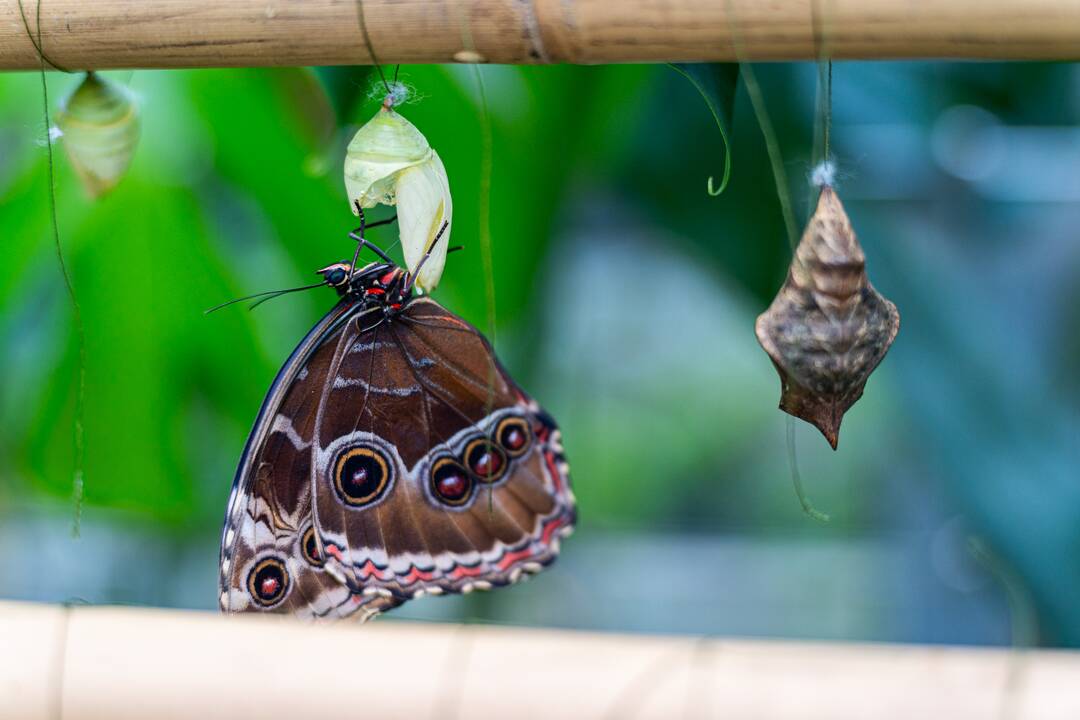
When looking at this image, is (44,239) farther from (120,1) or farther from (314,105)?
(120,1)

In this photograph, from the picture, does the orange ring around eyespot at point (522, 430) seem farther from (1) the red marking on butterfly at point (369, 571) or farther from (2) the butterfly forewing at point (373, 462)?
(1) the red marking on butterfly at point (369, 571)

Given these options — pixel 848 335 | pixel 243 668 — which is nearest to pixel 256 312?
pixel 243 668

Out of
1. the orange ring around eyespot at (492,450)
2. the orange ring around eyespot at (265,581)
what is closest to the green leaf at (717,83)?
the orange ring around eyespot at (492,450)

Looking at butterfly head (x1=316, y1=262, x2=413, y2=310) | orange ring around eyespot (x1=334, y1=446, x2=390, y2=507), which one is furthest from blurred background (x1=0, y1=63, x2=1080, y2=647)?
orange ring around eyespot (x1=334, y1=446, x2=390, y2=507)

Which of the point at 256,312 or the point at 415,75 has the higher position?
the point at 415,75

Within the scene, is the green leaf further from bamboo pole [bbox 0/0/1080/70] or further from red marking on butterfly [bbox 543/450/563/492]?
red marking on butterfly [bbox 543/450/563/492]
